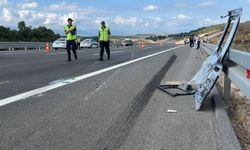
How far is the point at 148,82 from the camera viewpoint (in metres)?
10.8

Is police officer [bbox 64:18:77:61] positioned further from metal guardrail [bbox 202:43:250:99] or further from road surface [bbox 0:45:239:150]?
metal guardrail [bbox 202:43:250:99]

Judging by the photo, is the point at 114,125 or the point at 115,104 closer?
the point at 114,125

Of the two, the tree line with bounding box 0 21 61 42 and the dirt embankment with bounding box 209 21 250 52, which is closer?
the dirt embankment with bounding box 209 21 250 52

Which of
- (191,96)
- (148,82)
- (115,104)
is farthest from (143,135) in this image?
(148,82)

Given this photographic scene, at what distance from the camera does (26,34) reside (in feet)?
218

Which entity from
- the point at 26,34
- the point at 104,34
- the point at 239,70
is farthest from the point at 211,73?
the point at 26,34

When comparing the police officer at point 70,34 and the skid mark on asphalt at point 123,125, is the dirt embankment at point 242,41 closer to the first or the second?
the skid mark on asphalt at point 123,125

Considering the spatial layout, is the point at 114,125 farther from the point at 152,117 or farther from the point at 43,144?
the point at 43,144

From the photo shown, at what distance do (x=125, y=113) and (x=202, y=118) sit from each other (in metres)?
1.19

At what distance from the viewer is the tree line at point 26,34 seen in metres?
60.0

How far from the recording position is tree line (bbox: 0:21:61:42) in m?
60.0

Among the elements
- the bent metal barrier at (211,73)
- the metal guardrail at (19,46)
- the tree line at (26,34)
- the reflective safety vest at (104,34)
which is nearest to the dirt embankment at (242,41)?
the bent metal barrier at (211,73)

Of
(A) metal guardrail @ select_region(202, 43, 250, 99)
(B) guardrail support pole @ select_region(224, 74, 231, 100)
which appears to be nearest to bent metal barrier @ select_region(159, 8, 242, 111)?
(A) metal guardrail @ select_region(202, 43, 250, 99)

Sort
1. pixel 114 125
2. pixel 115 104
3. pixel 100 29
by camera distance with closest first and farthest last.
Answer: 1. pixel 114 125
2. pixel 115 104
3. pixel 100 29
